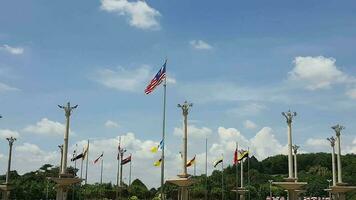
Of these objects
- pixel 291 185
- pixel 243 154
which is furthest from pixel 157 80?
pixel 243 154

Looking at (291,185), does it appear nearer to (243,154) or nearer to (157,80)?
(157,80)

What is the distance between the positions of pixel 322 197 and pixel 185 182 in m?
108

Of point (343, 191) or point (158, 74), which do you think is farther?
point (343, 191)

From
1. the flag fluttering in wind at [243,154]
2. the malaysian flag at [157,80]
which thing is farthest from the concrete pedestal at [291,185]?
the flag fluttering in wind at [243,154]

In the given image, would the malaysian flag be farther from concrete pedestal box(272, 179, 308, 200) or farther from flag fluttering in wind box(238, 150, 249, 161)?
flag fluttering in wind box(238, 150, 249, 161)

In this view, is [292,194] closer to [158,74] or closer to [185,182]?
[185,182]

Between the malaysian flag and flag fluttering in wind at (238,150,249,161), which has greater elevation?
the malaysian flag

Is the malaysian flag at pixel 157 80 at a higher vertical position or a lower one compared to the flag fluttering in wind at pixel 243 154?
higher

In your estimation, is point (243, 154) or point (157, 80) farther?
point (243, 154)

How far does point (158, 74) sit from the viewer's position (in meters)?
42.7

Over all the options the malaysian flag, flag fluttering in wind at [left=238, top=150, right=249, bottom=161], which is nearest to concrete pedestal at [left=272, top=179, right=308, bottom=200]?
the malaysian flag

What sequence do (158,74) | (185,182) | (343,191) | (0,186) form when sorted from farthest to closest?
1. (0,186)
2. (343,191)
3. (158,74)
4. (185,182)

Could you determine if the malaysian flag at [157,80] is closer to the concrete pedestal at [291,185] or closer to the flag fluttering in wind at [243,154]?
→ the concrete pedestal at [291,185]

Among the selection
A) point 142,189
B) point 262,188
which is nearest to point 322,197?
point 262,188
